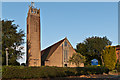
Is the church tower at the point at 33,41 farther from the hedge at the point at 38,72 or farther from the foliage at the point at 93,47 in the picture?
the foliage at the point at 93,47

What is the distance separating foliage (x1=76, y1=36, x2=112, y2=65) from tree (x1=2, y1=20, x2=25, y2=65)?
35375mm

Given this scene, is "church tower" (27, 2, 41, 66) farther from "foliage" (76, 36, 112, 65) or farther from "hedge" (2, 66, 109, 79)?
"foliage" (76, 36, 112, 65)

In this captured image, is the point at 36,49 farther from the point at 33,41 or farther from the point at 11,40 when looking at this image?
the point at 11,40

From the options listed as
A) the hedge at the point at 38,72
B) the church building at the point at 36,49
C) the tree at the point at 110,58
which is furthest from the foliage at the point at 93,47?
the hedge at the point at 38,72

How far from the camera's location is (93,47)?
6569cm

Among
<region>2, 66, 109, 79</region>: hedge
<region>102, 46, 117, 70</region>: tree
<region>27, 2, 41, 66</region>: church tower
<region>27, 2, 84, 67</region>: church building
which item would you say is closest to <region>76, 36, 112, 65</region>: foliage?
<region>27, 2, 84, 67</region>: church building

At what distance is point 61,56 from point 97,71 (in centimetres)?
1710

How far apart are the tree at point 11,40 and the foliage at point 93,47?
3537cm

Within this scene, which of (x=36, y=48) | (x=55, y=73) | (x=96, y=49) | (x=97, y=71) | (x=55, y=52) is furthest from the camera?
(x=96, y=49)

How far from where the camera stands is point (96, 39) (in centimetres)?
6788

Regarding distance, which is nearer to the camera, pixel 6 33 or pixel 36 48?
pixel 6 33

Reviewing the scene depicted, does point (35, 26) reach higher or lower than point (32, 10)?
lower

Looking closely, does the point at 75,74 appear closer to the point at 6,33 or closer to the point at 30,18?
the point at 6,33

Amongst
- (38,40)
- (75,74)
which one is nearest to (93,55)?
(38,40)
